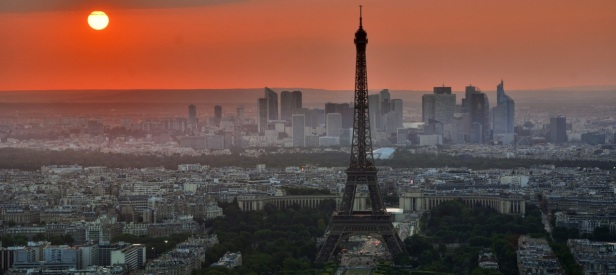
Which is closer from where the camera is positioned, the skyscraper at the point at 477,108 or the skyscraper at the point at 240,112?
the skyscraper at the point at 477,108

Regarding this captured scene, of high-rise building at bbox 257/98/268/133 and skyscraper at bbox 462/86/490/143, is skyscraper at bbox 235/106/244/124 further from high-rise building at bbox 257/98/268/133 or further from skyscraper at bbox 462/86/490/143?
skyscraper at bbox 462/86/490/143

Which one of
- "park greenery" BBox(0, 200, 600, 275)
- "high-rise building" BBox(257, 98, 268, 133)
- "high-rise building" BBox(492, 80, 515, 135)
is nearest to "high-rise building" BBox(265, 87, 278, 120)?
"high-rise building" BBox(257, 98, 268, 133)

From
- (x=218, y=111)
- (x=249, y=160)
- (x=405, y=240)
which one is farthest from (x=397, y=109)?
(x=405, y=240)

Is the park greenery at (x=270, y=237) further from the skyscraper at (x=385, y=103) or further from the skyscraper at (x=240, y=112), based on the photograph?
the skyscraper at (x=240, y=112)

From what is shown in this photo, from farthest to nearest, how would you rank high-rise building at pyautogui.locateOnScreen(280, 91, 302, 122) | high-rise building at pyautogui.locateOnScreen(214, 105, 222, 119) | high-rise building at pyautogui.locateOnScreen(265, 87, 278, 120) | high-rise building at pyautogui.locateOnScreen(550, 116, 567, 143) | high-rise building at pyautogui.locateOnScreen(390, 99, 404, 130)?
1. high-rise building at pyautogui.locateOnScreen(214, 105, 222, 119)
2. high-rise building at pyautogui.locateOnScreen(265, 87, 278, 120)
3. high-rise building at pyautogui.locateOnScreen(280, 91, 302, 122)
4. high-rise building at pyautogui.locateOnScreen(390, 99, 404, 130)
5. high-rise building at pyautogui.locateOnScreen(550, 116, 567, 143)

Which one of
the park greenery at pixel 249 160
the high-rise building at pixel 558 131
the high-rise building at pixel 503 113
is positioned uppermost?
the high-rise building at pixel 503 113

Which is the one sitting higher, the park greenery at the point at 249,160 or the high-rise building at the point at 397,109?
the high-rise building at the point at 397,109

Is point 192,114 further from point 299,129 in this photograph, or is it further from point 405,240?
point 405,240

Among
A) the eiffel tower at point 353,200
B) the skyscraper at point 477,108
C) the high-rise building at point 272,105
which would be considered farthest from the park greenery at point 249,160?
the eiffel tower at point 353,200
